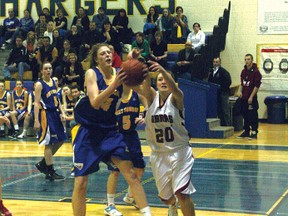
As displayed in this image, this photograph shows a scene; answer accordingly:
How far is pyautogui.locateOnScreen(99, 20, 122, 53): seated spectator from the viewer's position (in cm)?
1706

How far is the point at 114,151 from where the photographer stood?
5.27 m

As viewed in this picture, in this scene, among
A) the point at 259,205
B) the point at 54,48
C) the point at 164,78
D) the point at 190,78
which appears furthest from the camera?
the point at 54,48

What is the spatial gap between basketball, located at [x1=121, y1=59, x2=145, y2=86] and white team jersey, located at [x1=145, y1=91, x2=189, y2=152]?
0.52 metres

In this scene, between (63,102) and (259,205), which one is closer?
(259,205)

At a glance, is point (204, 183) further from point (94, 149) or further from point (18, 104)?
point (18, 104)

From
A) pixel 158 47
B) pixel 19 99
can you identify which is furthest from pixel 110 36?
pixel 19 99

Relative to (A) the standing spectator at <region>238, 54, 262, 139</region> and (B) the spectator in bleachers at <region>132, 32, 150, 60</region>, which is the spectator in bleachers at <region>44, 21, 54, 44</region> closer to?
(B) the spectator in bleachers at <region>132, 32, 150, 60</region>

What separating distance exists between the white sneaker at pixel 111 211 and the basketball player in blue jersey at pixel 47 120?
7.61ft

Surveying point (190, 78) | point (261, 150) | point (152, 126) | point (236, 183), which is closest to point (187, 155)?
point (152, 126)

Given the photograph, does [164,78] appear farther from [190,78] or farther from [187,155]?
[190,78]

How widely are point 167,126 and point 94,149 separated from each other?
0.68 m

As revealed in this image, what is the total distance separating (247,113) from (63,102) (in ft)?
13.9

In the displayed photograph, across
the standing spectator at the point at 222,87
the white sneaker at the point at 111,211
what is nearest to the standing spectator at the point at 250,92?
the standing spectator at the point at 222,87

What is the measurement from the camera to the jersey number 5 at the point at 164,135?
521 cm
